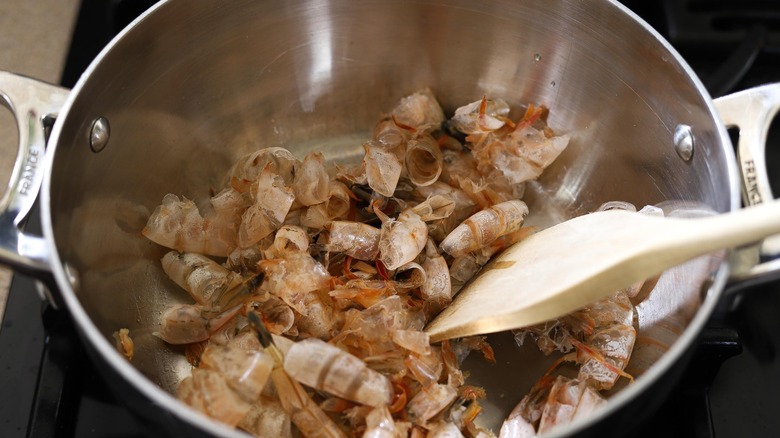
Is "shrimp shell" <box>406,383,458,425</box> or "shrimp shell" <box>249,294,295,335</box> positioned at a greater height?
"shrimp shell" <box>249,294,295,335</box>

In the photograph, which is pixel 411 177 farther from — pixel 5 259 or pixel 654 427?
pixel 5 259

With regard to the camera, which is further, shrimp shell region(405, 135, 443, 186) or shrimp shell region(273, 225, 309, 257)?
shrimp shell region(405, 135, 443, 186)

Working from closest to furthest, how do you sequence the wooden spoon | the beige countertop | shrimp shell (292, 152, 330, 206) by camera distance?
the wooden spoon
shrimp shell (292, 152, 330, 206)
the beige countertop

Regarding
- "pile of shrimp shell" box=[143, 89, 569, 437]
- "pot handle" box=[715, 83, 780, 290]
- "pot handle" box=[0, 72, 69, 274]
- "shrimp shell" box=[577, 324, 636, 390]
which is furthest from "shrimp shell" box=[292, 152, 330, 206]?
"pot handle" box=[715, 83, 780, 290]

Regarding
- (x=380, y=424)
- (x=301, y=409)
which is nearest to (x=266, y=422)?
(x=301, y=409)

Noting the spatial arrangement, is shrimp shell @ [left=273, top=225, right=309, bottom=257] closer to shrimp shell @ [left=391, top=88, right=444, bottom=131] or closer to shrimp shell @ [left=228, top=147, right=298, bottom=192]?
shrimp shell @ [left=228, top=147, right=298, bottom=192]

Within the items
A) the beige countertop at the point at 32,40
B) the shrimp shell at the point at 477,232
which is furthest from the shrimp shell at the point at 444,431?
the beige countertop at the point at 32,40

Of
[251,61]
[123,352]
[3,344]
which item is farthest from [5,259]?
[251,61]
